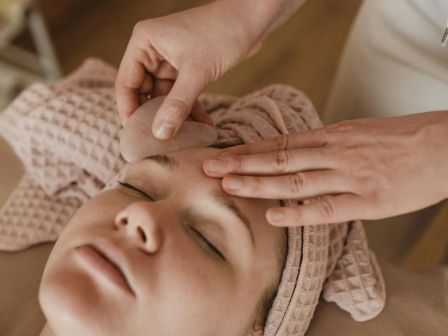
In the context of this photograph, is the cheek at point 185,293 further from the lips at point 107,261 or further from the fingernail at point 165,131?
the fingernail at point 165,131

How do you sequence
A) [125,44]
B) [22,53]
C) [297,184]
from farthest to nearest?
[22,53] < [125,44] < [297,184]

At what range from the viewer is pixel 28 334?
1.02 m

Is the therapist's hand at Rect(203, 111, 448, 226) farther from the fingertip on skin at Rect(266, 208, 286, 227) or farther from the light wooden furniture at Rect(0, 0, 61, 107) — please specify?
the light wooden furniture at Rect(0, 0, 61, 107)

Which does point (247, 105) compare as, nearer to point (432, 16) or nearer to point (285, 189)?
point (285, 189)

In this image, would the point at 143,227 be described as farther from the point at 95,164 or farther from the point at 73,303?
the point at 95,164

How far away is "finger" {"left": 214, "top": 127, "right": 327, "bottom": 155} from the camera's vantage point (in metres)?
0.89

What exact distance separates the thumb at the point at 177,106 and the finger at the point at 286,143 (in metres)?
0.11

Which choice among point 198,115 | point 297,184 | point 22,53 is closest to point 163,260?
point 297,184

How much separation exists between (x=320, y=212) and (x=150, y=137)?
1.19 feet

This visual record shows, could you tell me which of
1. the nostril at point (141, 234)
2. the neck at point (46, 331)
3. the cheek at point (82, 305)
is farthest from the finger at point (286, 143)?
the neck at point (46, 331)

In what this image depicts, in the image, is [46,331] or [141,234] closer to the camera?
[141,234]

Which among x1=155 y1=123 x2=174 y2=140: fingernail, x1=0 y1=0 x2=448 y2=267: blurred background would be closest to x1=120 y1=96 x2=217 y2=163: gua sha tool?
x1=155 y1=123 x2=174 y2=140: fingernail

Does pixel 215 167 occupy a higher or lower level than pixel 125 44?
higher

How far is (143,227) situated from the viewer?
76cm
